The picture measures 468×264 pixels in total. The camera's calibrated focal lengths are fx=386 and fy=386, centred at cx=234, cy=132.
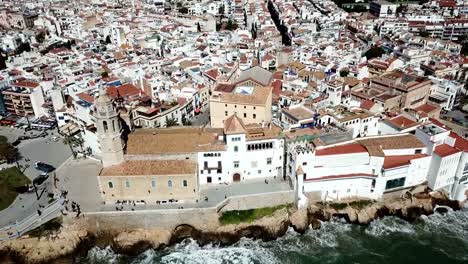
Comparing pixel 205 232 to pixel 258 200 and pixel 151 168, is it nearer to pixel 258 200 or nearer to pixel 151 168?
pixel 258 200

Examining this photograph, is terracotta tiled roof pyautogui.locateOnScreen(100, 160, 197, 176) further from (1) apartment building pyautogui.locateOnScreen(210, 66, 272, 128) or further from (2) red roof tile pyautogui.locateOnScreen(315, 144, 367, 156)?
(2) red roof tile pyautogui.locateOnScreen(315, 144, 367, 156)

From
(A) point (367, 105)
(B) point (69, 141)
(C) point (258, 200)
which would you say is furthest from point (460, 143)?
(B) point (69, 141)

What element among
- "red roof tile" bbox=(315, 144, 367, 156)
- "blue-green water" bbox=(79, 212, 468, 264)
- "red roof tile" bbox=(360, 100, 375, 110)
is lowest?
"blue-green water" bbox=(79, 212, 468, 264)

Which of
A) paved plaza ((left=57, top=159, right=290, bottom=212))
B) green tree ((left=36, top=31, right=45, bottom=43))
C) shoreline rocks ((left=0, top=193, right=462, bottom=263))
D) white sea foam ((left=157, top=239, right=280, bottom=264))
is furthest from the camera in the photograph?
green tree ((left=36, top=31, right=45, bottom=43))

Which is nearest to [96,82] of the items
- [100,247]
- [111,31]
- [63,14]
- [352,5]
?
[100,247]

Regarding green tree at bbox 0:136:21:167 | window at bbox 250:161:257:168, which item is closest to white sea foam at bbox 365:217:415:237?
window at bbox 250:161:257:168

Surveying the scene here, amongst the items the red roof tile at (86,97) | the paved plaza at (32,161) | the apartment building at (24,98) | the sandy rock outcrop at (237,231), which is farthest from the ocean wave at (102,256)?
the apartment building at (24,98)
